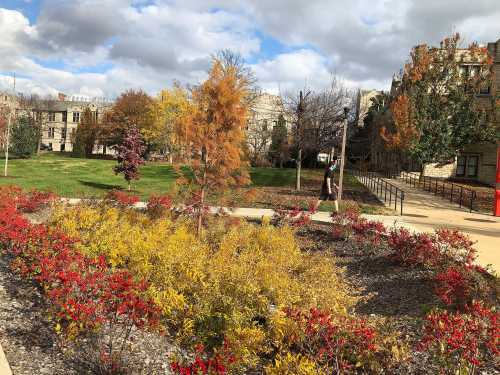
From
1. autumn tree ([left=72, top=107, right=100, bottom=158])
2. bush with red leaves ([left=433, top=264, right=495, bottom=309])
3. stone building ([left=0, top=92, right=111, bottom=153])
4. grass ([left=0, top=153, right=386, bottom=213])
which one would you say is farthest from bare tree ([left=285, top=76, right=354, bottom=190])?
stone building ([left=0, top=92, right=111, bottom=153])

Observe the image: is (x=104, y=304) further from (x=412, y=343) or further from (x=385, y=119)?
(x=385, y=119)

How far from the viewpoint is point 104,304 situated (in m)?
5.58

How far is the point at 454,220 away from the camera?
55.1 feet

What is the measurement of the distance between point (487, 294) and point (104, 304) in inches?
239

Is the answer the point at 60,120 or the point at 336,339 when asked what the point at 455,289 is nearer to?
A: the point at 336,339

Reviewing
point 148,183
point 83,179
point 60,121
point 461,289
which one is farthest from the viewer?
point 60,121

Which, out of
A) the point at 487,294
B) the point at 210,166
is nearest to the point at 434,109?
the point at 210,166

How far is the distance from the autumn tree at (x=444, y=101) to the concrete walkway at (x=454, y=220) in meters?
6.84

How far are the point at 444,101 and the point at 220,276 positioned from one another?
88.5ft

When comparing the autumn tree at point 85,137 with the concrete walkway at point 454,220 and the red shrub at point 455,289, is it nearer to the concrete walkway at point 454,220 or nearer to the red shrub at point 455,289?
the concrete walkway at point 454,220

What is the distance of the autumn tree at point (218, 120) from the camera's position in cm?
1059

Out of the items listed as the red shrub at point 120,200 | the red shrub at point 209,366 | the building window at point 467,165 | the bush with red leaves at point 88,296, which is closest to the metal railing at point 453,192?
the building window at point 467,165

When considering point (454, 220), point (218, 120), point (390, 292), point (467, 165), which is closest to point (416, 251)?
point (390, 292)

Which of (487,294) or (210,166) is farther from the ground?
(210,166)
